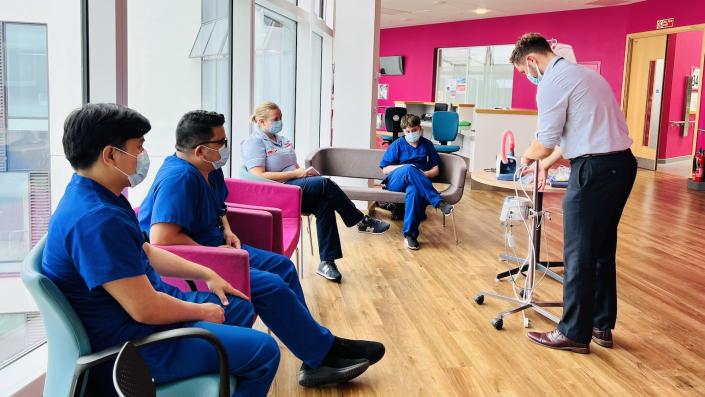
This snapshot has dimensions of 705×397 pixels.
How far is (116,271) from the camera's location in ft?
5.25

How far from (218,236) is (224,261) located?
0.42m

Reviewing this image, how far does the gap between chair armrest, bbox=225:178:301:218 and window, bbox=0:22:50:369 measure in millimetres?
1221

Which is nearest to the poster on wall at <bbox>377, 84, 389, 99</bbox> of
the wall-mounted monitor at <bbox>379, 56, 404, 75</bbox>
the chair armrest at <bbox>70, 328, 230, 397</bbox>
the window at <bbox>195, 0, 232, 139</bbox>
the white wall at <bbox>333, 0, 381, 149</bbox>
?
the wall-mounted monitor at <bbox>379, 56, 404, 75</bbox>

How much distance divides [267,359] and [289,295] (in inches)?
22.4

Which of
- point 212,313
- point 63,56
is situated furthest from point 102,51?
point 212,313

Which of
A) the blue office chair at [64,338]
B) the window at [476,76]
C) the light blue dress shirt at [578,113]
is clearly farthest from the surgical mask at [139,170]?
the window at [476,76]

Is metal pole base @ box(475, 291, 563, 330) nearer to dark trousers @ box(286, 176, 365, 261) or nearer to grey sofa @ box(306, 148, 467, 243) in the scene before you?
dark trousers @ box(286, 176, 365, 261)

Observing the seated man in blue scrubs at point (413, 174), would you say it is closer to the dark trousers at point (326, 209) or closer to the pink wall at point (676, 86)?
the dark trousers at point (326, 209)

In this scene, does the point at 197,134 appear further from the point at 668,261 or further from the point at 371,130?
the point at 371,130

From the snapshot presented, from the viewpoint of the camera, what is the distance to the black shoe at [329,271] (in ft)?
14.3

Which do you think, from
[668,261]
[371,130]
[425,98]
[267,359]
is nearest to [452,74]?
[425,98]

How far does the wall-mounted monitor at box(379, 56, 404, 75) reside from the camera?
59.2 ft

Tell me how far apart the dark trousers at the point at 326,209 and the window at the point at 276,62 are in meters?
1.44

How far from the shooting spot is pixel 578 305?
10.4 feet
